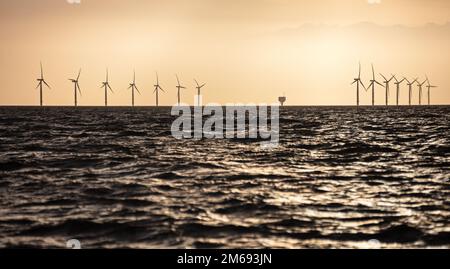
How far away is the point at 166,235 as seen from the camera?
A: 603 inches

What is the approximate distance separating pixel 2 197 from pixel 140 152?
19.5 metres

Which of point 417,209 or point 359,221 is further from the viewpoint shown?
point 417,209

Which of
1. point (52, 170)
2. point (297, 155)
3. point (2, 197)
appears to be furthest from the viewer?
point (297, 155)

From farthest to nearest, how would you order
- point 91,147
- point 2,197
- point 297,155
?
point 91,147 → point 297,155 → point 2,197

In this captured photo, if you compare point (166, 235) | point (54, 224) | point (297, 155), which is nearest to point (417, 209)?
point (166, 235)

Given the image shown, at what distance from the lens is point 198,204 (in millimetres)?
19688

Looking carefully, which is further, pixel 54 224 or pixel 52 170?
pixel 52 170
